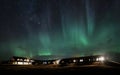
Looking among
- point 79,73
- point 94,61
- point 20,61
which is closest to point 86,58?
point 94,61

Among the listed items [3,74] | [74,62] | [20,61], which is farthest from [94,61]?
[3,74]

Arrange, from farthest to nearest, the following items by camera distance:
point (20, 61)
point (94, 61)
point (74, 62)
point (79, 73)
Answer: point (20, 61) < point (74, 62) < point (94, 61) < point (79, 73)

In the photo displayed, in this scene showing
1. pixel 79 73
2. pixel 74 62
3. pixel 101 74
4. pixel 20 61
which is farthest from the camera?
pixel 20 61

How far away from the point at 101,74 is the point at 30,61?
84527 mm

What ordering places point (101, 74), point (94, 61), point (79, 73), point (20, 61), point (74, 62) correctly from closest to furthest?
point (101, 74), point (79, 73), point (94, 61), point (74, 62), point (20, 61)

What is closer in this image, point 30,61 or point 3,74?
point 3,74

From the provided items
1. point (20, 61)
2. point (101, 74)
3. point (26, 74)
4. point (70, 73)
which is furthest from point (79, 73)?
point (20, 61)

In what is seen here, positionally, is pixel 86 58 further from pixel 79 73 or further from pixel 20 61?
pixel 79 73

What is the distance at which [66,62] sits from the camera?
102625 mm

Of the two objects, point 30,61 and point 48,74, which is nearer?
point 48,74

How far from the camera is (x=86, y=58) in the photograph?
98250 millimetres

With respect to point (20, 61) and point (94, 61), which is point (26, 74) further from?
point (20, 61)

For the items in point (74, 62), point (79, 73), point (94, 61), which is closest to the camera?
point (79, 73)

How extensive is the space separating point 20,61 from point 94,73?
256ft
